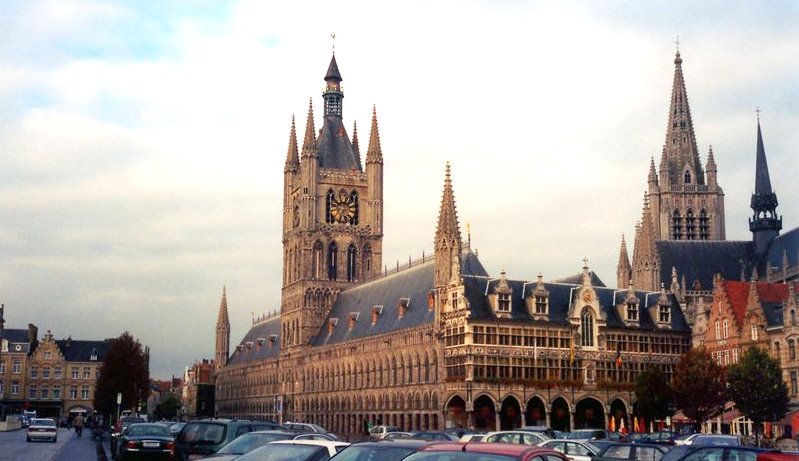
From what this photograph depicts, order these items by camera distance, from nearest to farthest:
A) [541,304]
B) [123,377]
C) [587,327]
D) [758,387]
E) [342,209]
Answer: [758,387] → [541,304] → [587,327] → [123,377] → [342,209]

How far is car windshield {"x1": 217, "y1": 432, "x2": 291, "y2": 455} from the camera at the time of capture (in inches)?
913

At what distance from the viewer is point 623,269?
115 m

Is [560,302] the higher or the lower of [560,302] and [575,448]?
the higher

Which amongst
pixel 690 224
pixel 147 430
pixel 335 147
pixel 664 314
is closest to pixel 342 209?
pixel 335 147

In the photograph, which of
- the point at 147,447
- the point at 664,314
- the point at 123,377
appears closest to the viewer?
the point at 147,447

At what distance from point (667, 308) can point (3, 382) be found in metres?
102

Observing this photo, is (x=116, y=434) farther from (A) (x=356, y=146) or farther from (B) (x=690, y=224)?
(B) (x=690, y=224)

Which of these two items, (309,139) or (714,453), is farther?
(309,139)

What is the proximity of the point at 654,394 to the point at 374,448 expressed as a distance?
60.0m

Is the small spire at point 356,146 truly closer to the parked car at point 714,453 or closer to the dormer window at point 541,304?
the dormer window at point 541,304

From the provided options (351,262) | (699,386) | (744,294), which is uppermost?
(351,262)

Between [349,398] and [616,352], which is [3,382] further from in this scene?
[616,352]

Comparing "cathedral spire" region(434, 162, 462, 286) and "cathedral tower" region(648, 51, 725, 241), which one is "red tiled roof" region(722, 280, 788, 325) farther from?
"cathedral tower" region(648, 51, 725, 241)

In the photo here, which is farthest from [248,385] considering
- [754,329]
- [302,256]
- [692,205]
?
[754,329]
